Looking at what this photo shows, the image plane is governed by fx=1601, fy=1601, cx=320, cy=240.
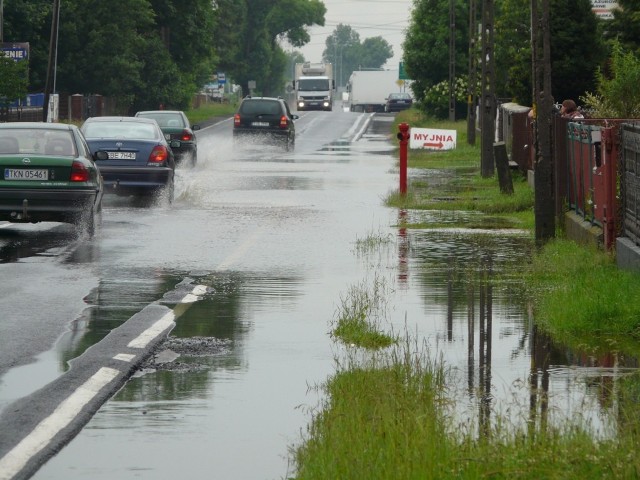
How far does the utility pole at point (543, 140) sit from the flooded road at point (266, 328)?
38 centimetres

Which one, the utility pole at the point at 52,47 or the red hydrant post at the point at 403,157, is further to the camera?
the utility pole at the point at 52,47

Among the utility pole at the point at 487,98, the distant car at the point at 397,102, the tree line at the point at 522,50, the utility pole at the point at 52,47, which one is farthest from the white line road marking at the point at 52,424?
the distant car at the point at 397,102

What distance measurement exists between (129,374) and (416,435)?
2952 mm

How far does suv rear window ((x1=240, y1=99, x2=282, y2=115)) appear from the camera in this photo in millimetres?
51656

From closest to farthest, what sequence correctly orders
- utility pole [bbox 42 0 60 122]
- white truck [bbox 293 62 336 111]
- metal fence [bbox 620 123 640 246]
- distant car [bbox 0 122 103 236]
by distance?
metal fence [bbox 620 123 640 246], distant car [bbox 0 122 103 236], utility pole [bbox 42 0 60 122], white truck [bbox 293 62 336 111]

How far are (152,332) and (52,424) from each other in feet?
10.7

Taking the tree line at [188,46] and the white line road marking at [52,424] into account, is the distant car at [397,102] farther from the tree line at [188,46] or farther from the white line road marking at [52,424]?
the white line road marking at [52,424]

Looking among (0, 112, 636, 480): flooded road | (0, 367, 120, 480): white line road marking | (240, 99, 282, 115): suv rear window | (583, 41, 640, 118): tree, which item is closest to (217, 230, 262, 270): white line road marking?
(0, 112, 636, 480): flooded road

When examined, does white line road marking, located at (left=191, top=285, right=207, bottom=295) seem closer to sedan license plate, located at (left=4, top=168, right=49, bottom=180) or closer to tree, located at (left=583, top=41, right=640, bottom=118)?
sedan license plate, located at (left=4, top=168, right=49, bottom=180)

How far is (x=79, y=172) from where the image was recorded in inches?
758

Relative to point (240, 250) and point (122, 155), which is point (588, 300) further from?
point (122, 155)

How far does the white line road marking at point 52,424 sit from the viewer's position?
688 centimetres

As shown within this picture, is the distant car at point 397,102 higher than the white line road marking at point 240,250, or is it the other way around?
the distant car at point 397,102

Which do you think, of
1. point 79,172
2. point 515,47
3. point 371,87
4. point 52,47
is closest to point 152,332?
point 79,172
